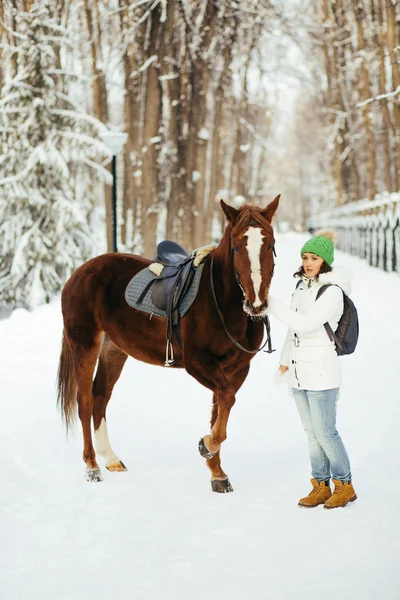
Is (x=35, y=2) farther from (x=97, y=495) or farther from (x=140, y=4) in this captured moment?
(x=97, y=495)

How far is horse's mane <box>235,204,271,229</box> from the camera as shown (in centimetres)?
568

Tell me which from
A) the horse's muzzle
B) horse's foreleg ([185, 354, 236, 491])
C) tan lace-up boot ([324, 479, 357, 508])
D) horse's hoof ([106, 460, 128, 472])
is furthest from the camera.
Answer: horse's hoof ([106, 460, 128, 472])

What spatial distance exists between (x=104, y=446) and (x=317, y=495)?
2069mm

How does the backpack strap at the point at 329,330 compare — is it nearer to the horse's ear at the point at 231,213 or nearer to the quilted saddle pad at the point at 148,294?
the horse's ear at the point at 231,213

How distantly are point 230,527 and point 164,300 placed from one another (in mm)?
1921

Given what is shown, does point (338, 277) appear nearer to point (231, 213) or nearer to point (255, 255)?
point (255, 255)

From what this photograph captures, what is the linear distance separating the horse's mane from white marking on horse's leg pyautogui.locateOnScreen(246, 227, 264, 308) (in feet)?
0.26

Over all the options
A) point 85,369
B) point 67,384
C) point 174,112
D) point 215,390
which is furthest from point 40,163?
point 215,390

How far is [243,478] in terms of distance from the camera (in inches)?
265

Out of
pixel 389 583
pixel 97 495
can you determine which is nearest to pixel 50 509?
pixel 97 495

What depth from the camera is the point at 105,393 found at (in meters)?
7.43

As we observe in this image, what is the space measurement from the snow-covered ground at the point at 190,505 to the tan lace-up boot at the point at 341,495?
7 centimetres

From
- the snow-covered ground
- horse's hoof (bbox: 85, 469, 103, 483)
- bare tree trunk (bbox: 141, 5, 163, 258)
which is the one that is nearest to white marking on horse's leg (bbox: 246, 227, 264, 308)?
the snow-covered ground

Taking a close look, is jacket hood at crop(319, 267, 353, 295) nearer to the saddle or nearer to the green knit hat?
the green knit hat
